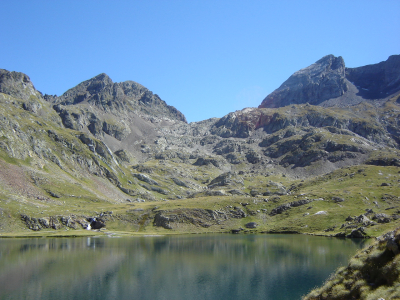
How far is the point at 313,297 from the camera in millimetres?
28234

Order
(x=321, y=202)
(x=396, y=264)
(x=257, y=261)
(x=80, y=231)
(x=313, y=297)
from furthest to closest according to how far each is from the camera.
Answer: (x=321, y=202) < (x=80, y=231) < (x=257, y=261) < (x=313, y=297) < (x=396, y=264)

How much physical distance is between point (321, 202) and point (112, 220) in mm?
105516

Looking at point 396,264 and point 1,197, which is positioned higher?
point 1,197

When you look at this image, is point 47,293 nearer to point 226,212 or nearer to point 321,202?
point 226,212

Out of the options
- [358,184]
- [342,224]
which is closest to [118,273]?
[342,224]

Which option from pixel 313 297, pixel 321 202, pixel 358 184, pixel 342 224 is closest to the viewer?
pixel 313 297

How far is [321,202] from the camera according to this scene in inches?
5827

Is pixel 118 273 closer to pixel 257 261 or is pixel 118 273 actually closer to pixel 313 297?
pixel 257 261

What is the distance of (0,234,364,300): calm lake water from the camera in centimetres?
4500

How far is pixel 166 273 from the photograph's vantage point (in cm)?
5725

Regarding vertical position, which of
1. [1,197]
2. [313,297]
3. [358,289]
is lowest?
[313,297]

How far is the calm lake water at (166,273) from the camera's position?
45.0 meters

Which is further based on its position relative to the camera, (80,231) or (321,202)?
(321,202)

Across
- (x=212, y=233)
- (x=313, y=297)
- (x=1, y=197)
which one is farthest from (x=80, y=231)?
(x=313, y=297)
